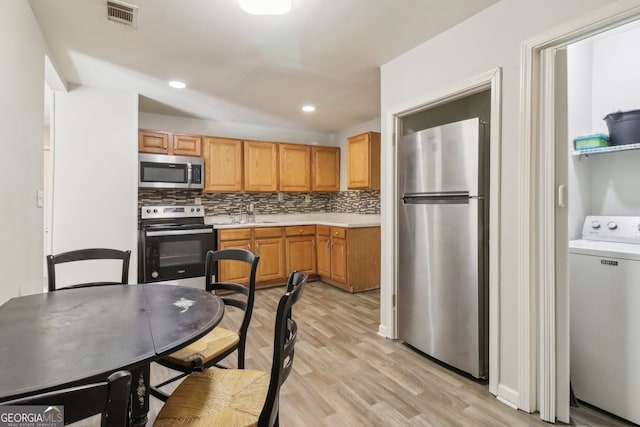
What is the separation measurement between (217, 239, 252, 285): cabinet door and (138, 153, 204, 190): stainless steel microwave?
0.84 m

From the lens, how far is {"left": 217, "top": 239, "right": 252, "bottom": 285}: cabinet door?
421cm

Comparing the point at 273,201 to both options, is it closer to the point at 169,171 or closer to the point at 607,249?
the point at 169,171

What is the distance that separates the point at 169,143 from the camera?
13.5ft

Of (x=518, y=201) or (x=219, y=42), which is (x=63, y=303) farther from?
(x=518, y=201)

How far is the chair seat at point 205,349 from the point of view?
148 centimetres

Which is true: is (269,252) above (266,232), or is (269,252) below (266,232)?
below

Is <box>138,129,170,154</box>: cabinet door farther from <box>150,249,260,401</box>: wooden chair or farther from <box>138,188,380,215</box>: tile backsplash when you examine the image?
<box>150,249,260,401</box>: wooden chair

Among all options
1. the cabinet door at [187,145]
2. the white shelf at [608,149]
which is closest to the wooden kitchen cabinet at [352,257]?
the cabinet door at [187,145]

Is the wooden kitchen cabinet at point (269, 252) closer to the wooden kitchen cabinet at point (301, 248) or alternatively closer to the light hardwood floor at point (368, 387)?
the wooden kitchen cabinet at point (301, 248)

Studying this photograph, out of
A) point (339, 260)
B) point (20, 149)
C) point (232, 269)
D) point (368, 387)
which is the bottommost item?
point (368, 387)

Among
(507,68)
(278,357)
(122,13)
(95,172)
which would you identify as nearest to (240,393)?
(278,357)

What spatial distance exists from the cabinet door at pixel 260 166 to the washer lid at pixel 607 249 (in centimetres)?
366

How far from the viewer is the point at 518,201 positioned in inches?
72.9

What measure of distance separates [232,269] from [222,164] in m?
1.42
